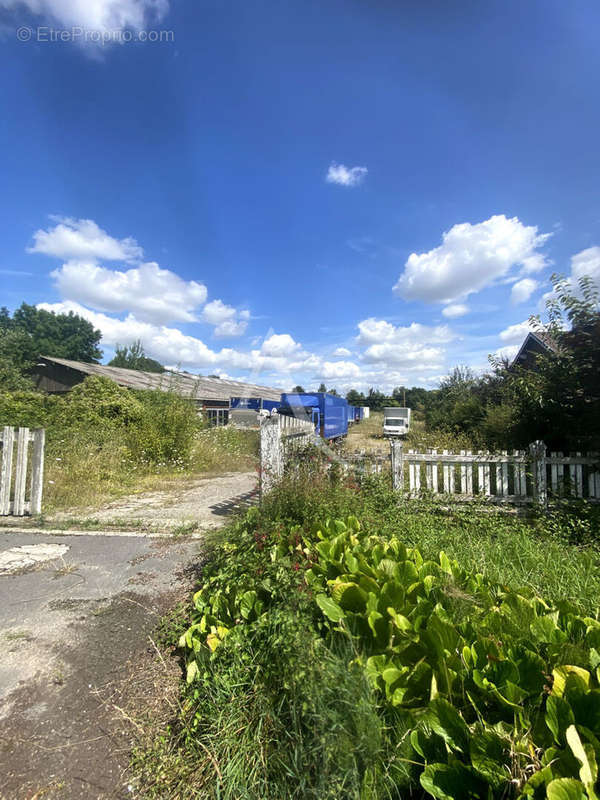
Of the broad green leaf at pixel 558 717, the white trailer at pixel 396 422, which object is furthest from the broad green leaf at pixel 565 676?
the white trailer at pixel 396 422

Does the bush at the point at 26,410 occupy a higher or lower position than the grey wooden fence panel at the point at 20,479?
higher

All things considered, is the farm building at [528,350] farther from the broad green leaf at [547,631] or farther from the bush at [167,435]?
the broad green leaf at [547,631]

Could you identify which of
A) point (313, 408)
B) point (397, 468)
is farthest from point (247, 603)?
point (313, 408)

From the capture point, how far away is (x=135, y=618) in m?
3.13

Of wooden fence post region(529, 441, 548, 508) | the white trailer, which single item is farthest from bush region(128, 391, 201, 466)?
the white trailer

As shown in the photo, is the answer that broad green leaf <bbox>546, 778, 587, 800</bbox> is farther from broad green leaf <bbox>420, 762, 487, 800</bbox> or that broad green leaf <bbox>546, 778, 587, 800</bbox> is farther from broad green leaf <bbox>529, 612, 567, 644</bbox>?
broad green leaf <bbox>529, 612, 567, 644</bbox>

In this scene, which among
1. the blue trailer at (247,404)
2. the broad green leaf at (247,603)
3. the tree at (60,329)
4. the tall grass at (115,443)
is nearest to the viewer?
the broad green leaf at (247,603)

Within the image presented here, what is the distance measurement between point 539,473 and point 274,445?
4.35m

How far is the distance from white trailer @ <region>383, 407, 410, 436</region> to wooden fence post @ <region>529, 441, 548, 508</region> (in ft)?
71.9

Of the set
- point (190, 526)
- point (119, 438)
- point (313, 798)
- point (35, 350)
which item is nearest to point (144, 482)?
point (119, 438)

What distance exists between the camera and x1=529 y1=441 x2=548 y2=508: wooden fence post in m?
5.61

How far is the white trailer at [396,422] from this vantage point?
28.1 meters

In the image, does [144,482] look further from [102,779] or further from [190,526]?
[102,779]

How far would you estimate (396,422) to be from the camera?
1150 inches
